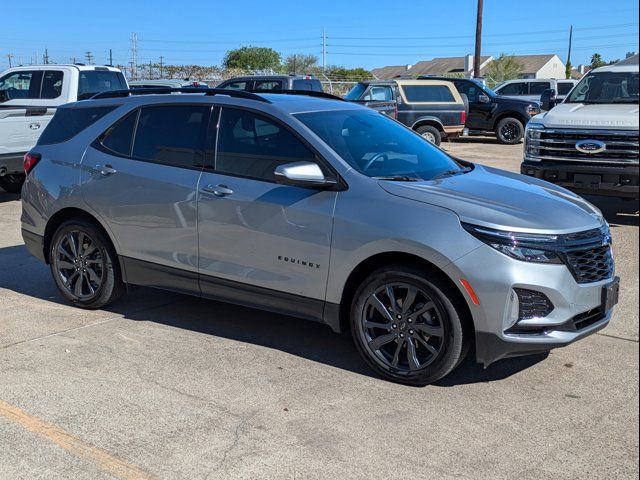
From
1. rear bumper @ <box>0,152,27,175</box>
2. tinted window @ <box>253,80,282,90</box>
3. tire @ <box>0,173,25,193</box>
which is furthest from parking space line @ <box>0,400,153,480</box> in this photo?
tinted window @ <box>253,80,282,90</box>

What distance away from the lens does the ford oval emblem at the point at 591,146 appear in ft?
29.6

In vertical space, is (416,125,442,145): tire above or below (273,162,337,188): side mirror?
above

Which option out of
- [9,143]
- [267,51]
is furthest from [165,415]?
[267,51]

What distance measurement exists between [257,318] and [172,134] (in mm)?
1602

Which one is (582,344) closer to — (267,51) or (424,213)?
(424,213)

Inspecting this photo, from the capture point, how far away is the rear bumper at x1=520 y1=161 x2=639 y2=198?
28.7ft

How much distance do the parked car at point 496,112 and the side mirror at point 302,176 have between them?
56.1 ft

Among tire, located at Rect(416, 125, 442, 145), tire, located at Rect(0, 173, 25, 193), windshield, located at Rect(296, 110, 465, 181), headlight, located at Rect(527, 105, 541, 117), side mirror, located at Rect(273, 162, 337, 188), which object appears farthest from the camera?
headlight, located at Rect(527, 105, 541, 117)

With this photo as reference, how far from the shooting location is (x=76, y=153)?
5.85 m

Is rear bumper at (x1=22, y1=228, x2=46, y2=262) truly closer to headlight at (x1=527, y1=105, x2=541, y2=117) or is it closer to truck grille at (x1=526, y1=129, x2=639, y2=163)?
truck grille at (x1=526, y1=129, x2=639, y2=163)

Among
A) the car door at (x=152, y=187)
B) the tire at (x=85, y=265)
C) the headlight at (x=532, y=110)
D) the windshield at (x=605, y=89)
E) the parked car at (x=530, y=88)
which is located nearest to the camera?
the car door at (x=152, y=187)

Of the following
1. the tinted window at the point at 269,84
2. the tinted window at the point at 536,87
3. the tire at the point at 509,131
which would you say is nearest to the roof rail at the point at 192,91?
the tinted window at the point at 269,84

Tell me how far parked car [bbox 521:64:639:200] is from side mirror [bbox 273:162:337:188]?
535 centimetres

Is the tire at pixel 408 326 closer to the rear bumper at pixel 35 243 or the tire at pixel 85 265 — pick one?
the tire at pixel 85 265
